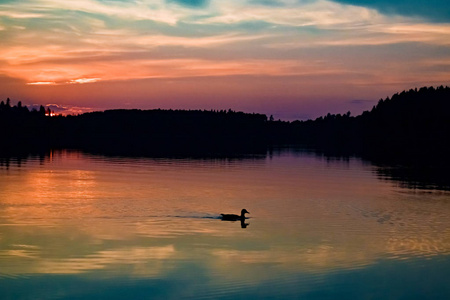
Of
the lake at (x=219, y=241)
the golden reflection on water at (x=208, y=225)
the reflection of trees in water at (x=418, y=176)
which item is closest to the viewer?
the lake at (x=219, y=241)

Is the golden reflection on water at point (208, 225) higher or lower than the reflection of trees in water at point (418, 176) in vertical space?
lower

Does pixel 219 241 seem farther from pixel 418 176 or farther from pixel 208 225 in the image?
pixel 418 176

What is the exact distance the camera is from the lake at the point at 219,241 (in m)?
20.8

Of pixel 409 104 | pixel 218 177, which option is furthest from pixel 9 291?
pixel 409 104

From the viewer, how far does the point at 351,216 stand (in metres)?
37.5

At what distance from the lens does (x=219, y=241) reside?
93.3 ft

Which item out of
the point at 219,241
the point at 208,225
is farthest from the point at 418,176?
the point at 219,241

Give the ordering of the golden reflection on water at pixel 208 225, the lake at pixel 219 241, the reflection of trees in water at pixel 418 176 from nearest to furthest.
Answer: the lake at pixel 219 241 < the golden reflection on water at pixel 208 225 < the reflection of trees in water at pixel 418 176

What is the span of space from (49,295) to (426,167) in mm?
69052

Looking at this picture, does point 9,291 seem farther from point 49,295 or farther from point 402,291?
point 402,291

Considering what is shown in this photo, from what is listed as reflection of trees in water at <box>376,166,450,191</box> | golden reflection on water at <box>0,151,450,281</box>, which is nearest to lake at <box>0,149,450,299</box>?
golden reflection on water at <box>0,151,450,281</box>

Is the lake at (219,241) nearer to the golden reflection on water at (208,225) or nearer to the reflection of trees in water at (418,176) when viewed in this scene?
the golden reflection on water at (208,225)

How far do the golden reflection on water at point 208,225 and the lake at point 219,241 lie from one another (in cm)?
6

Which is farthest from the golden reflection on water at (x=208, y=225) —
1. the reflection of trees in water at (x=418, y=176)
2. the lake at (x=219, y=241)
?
the reflection of trees in water at (x=418, y=176)
